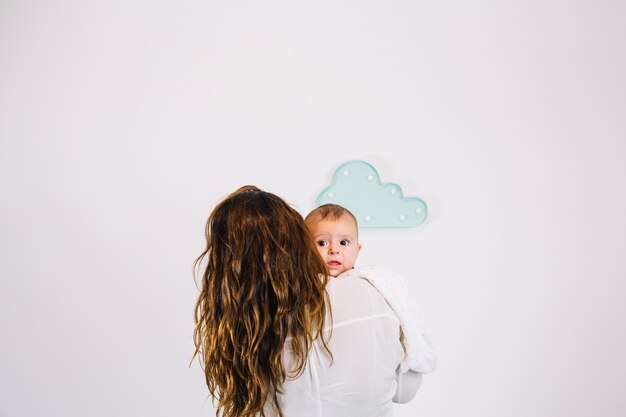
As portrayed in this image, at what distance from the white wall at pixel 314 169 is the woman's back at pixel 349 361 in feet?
3.39

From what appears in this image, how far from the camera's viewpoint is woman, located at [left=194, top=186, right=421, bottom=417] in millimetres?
926

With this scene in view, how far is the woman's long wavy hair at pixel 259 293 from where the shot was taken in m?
0.92

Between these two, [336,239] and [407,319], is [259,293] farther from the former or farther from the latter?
[336,239]

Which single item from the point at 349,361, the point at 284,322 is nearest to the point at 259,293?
the point at 284,322

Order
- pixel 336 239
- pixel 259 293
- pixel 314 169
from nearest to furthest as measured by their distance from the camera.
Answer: pixel 259 293
pixel 336 239
pixel 314 169

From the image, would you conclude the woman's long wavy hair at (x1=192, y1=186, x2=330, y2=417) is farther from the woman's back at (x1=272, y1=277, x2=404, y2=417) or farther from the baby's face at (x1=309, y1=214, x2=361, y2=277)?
the baby's face at (x1=309, y1=214, x2=361, y2=277)

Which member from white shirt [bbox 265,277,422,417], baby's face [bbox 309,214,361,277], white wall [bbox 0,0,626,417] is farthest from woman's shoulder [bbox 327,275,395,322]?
white wall [bbox 0,0,626,417]

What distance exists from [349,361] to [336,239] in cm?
37

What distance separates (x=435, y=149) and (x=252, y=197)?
4.02 ft

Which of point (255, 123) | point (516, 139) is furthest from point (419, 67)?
point (255, 123)

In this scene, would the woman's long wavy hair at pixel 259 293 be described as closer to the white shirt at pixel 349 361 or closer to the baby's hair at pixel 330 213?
the white shirt at pixel 349 361

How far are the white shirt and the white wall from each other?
1031mm

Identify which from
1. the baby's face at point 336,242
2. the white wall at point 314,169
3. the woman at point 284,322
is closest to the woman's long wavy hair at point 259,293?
the woman at point 284,322

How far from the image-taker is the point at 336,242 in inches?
50.1
